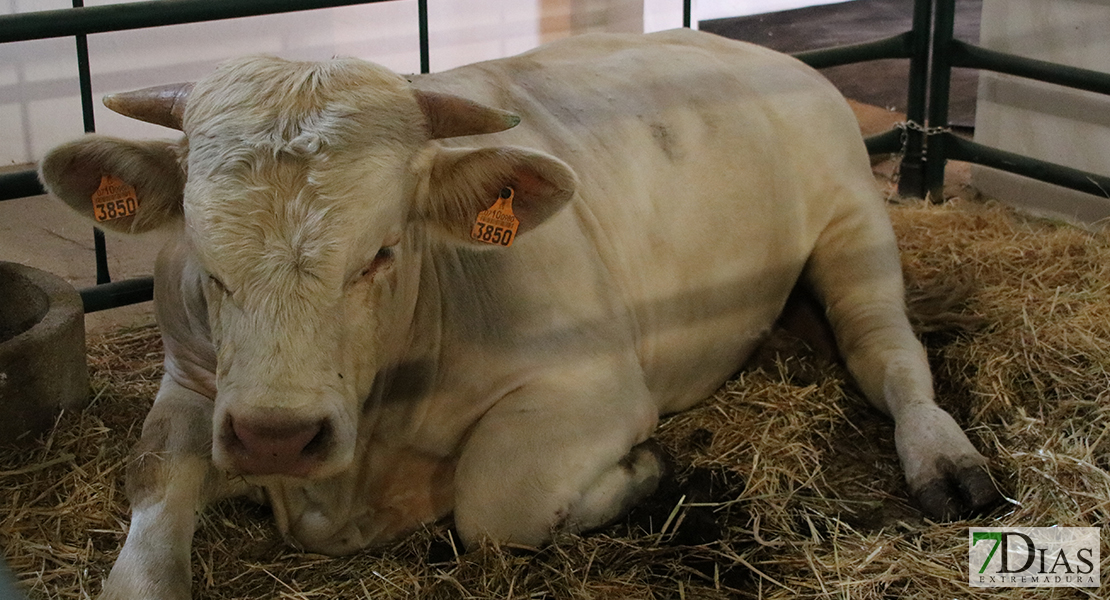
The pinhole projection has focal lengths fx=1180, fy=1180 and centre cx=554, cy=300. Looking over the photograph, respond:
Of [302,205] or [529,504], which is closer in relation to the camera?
[302,205]


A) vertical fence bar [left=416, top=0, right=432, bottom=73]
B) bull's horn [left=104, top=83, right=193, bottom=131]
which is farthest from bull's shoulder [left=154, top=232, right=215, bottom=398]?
vertical fence bar [left=416, top=0, right=432, bottom=73]

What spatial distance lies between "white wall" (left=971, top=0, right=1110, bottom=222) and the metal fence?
9.3 inches

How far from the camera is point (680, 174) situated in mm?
3297

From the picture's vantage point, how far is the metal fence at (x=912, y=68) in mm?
3387

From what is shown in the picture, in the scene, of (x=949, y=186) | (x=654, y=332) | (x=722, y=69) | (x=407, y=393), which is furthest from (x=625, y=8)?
(x=407, y=393)

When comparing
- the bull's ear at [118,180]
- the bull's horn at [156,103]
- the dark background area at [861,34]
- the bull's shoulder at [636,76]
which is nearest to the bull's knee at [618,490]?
the bull's shoulder at [636,76]

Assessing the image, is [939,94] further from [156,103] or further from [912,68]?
[156,103]

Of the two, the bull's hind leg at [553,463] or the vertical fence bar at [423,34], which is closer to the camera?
the bull's hind leg at [553,463]

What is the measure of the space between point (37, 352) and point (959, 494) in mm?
2358

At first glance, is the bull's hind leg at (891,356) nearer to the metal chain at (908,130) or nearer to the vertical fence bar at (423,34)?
the vertical fence bar at (423,34)

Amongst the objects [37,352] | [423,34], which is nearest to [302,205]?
[37,352]

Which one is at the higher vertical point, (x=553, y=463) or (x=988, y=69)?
(x=988, y=69)

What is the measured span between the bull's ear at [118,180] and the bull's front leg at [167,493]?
50cm

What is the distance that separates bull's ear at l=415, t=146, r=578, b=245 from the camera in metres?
2.44
